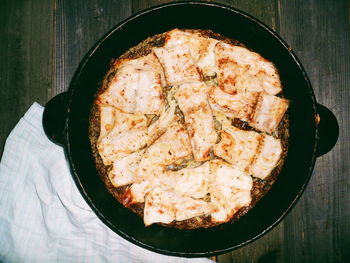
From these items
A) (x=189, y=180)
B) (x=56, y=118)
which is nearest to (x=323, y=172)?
(x=189, y=180)

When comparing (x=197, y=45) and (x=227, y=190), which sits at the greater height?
(x=197, y=45)

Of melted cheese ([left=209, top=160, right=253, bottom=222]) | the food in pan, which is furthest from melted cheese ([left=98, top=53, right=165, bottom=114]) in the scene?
melted cheese ([left=209, top=160, right=253, bottom=222])

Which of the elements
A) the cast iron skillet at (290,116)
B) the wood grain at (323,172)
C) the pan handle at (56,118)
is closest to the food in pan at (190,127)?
the cast iron skillet at (290,116)

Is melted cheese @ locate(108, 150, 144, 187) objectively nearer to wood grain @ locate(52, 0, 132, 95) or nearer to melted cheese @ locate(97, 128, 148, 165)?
melted cheese @ locate(97, 128, 148, 165)

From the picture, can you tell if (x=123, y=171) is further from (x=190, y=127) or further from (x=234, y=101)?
(x=234, y=101)

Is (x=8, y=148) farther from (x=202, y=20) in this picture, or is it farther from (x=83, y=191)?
(x=202, y=20)

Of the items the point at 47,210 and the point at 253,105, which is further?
the point at 47,210

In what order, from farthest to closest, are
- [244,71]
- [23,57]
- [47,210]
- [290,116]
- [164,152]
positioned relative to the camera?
[23,57]
[47,210]
[290,116]
[244,71]
[164,152]

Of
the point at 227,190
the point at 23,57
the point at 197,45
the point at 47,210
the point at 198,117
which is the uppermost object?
the point at 23,57

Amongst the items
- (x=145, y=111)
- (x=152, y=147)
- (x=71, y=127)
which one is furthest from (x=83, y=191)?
(x=145, y=111)
